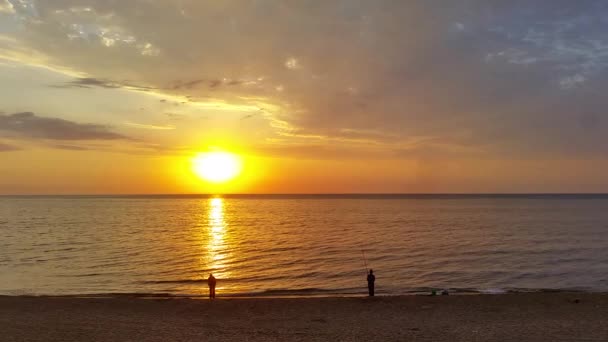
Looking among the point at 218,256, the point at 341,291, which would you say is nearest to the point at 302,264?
the point at 218,256

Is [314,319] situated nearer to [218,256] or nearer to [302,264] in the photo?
[302,264]

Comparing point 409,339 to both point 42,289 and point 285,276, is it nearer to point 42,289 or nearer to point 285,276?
point 285,276

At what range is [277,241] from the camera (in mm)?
58969

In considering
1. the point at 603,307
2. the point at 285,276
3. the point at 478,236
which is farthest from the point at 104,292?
the point at 478,236

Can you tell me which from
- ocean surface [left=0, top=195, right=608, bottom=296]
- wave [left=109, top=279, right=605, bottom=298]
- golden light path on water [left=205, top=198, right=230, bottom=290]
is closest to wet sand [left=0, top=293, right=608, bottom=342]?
wave [left=109, top=279, right=605, bottom=298]

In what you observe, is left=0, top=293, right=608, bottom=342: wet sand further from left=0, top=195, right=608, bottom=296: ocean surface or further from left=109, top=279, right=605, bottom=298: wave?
left=0, top=195, right=608, bottom=296: ocean surface

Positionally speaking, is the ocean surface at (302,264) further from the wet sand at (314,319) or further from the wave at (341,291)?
the wet sand at (314,319)

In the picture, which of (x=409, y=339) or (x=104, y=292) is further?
(x=104, y=292)

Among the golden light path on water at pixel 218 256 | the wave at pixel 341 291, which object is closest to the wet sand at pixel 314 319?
the wave at pixel 341 291

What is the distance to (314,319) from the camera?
1956 cm

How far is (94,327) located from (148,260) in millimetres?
25714

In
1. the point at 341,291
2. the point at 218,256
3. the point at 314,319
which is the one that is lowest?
the point at 218,256

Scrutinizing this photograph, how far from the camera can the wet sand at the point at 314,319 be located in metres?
16.8

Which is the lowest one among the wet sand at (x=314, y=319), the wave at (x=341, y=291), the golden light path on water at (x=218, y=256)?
the golden light path on water at (x=218, y=256)
